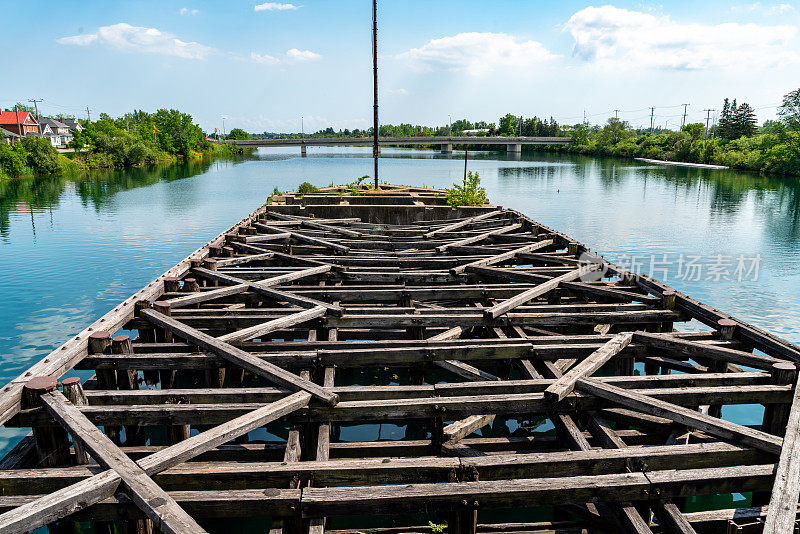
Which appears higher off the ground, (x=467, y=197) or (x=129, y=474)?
(x=467, y=197)

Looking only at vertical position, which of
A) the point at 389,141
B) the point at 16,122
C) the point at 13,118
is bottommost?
the point at 389,141

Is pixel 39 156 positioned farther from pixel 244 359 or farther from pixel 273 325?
pixel 244 359

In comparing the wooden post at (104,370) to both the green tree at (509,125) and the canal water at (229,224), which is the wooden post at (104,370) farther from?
the green tree at (509,125)

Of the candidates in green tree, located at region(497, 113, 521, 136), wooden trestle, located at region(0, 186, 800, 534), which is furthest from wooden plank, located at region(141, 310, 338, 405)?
green tree, located at region(497, 113, 521, 136)

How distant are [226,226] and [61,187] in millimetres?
31332

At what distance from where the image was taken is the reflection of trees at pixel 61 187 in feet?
134

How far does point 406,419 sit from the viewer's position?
23.1ft

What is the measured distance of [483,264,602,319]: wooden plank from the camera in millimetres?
8305

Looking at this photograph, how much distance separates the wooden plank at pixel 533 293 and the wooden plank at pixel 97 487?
4.17 metres

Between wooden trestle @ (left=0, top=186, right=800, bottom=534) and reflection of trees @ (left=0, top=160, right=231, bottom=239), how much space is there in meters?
29.5

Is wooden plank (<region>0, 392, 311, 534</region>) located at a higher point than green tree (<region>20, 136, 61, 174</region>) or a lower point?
lower

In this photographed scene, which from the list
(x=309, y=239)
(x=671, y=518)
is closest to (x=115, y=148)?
(x=309, y=239)

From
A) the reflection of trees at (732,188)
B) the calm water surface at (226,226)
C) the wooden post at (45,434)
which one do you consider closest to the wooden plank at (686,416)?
the wooden post at (45,434)

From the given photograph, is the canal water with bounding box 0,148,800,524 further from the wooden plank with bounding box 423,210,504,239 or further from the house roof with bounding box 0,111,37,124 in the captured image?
the house roof with bounding box 0,111,37,124
